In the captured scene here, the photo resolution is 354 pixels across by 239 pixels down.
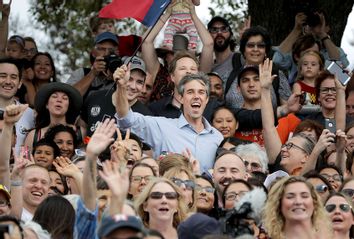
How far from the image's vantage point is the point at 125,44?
65.7 feet

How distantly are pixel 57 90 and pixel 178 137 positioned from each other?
6.35 ft

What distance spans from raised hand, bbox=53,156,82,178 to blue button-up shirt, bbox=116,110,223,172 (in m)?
1.05

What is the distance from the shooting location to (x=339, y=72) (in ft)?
58.5

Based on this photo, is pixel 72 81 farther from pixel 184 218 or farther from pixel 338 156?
pixel 184 218

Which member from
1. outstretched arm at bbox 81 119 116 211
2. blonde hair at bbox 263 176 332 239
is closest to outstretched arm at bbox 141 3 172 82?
blonde hair at bbox 263 176 332 239

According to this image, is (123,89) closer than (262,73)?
Yes

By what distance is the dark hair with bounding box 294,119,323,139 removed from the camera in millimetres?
17500

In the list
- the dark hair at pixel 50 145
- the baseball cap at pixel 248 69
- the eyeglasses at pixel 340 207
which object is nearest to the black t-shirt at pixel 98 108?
the dark hair at pixel 50 145

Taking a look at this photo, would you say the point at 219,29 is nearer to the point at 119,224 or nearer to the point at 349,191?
the point at 349,191

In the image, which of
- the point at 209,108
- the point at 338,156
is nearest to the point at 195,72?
the point at 209,108

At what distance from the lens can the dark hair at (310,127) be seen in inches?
689

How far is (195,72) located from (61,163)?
2.66 metres

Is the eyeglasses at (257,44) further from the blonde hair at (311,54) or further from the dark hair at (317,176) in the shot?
the dark hair at (317,176)

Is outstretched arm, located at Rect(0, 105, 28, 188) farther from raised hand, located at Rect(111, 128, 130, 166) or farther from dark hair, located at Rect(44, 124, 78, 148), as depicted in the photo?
dark hair, located at Rect(44, 124, 78, 148)
